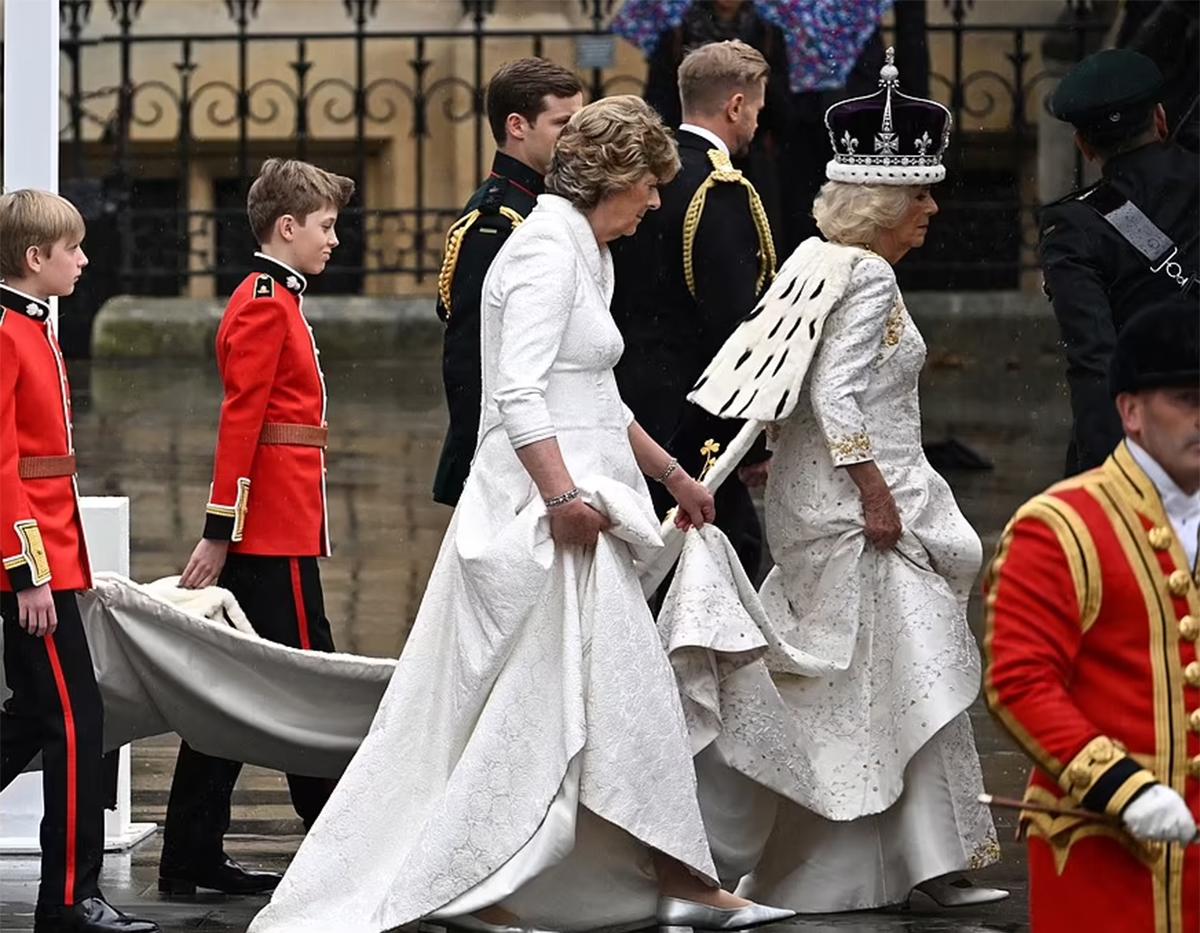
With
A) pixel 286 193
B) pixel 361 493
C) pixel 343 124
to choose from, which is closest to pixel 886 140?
pixel 286 193

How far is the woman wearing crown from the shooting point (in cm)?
558

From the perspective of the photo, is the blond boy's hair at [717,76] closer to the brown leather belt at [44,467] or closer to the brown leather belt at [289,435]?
the brown leather belt at [289,435]

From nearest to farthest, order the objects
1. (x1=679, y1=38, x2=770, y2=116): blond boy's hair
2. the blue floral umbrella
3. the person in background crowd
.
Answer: the person in background crowd, (x1=679, y1=38, x2=770, y2=116): blond boy's hair, the blue floral umbrella

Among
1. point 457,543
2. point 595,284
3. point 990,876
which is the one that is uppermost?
point 595,284

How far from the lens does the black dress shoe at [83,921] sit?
5.23 meters

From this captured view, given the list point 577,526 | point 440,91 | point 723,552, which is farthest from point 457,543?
point 440,91

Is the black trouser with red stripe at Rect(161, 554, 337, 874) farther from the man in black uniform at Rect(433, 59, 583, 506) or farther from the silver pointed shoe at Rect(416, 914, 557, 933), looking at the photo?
the silver pointed shoe at Rect(416, 914, 557, 933)

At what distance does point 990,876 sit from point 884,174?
1517 mm

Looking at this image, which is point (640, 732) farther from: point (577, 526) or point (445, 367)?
point (445, 367)

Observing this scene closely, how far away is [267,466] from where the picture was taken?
5816 millimetres

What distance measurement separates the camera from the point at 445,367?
5996mm

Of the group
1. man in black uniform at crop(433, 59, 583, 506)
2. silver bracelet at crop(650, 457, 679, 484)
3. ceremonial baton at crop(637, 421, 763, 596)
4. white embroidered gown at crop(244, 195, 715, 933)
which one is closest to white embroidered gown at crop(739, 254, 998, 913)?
ceremonial baton at crop(637, 421, 763, 596)

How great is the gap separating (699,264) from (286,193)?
1.02m

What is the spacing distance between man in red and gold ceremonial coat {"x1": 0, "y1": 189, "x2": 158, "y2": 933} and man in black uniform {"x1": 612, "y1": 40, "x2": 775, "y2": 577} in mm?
1522
